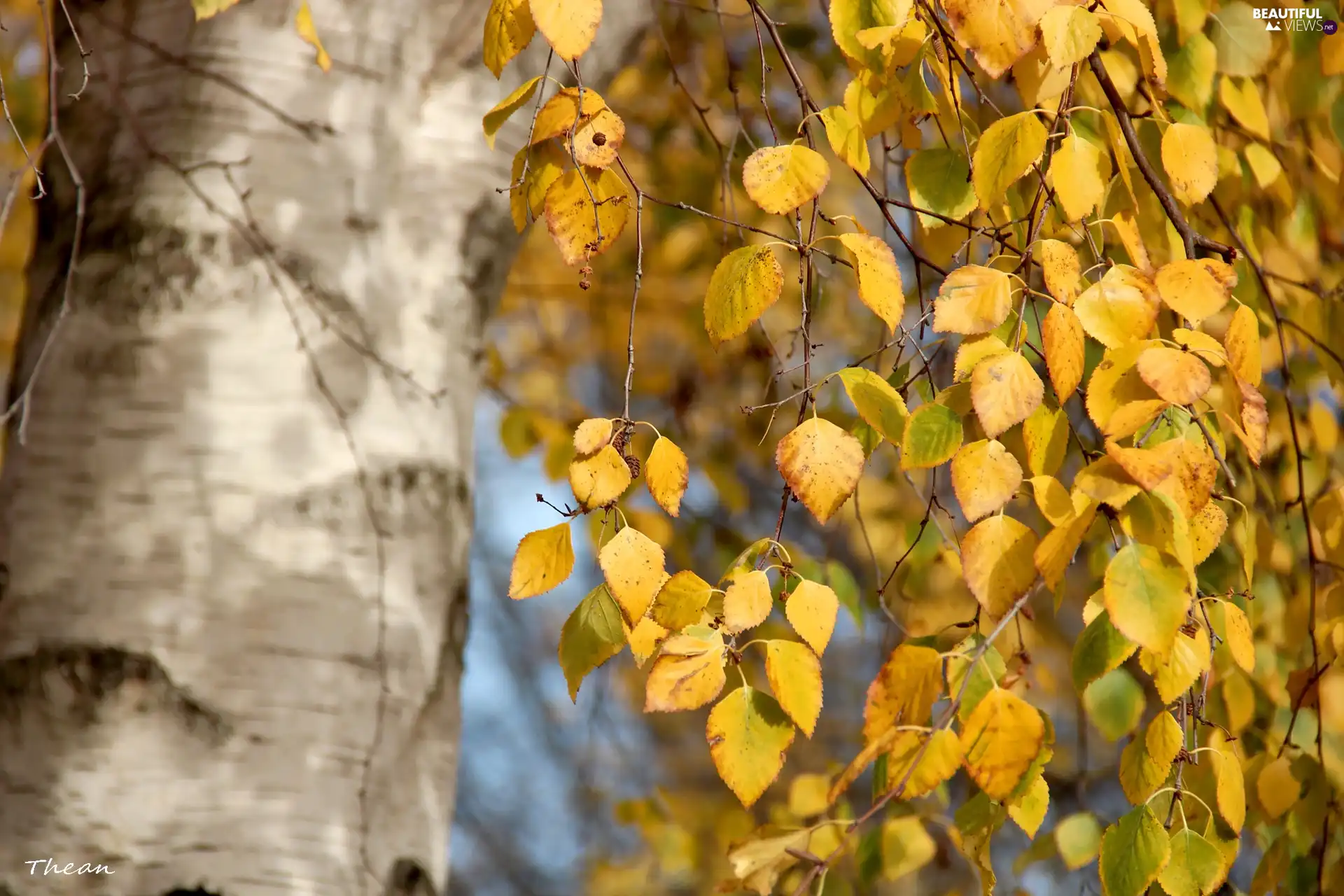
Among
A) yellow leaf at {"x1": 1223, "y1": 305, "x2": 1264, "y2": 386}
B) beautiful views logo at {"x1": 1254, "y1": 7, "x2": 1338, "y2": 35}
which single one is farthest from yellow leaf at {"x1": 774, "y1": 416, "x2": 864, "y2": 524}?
beautiful views logo at {"x1": 1254, "y1": 7, "x2": 1338, "y2": 35}

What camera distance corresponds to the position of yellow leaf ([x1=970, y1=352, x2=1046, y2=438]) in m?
0.57

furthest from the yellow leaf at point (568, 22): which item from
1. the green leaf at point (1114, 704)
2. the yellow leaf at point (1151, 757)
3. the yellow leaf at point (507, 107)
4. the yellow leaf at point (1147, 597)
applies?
the green leaf at point (1114, 704)

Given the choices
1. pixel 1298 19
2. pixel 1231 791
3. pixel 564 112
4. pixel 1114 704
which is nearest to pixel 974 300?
pixel 564 112

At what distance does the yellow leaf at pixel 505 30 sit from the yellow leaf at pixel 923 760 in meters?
0.42

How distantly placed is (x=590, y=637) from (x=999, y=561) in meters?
0.22

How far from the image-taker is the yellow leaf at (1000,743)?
545 mm

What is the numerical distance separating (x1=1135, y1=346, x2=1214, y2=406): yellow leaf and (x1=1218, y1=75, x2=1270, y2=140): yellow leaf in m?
0.76

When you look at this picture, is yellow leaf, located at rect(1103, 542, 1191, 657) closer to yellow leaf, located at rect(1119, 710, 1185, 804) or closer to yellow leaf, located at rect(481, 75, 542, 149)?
yellow leaf, located at rect(1119, 710, 1185, 804)

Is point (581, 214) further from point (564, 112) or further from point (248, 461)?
point (248, 461)

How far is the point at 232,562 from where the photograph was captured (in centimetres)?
83

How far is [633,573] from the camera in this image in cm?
60

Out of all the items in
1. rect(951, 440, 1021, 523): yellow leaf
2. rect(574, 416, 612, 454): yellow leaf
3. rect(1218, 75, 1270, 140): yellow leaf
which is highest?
rect(1218, 75, 1270, 140): yellow leaf

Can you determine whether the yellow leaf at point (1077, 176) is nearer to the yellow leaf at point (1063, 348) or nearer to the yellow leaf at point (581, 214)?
the yellow leaf at point (1063, 348)

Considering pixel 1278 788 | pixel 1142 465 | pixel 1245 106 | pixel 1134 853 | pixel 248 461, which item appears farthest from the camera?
pixel 1245 106
